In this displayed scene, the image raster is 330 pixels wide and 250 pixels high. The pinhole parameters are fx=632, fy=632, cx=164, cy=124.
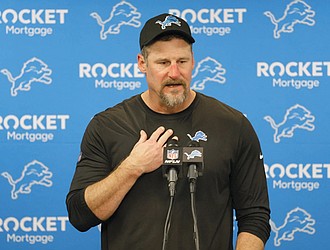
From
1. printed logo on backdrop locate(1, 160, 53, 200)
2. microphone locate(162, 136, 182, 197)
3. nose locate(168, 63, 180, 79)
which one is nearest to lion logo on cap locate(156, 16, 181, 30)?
nose locate(168, 63, 180, 79)

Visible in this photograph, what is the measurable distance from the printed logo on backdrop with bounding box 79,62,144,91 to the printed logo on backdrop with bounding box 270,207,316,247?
1003 mm

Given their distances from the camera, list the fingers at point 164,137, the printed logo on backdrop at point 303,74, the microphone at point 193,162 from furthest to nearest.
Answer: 1. the printed logo on backdrop at point 303,74
2. the fingers at point 164,137
3. the microphone at point 193,162

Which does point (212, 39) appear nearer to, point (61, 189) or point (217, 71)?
point (217, 71)

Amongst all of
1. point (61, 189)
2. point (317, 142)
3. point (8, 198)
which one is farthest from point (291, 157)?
point (8, 198)

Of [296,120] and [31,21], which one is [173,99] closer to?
[296,120]

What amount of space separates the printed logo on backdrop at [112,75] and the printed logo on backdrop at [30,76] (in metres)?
0.18

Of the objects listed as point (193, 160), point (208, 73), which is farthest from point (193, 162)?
point (208, 73)

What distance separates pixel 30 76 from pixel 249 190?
1711mm

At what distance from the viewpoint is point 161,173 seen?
1.78 m

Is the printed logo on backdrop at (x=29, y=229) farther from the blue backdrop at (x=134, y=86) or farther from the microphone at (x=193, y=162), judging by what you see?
the microphone at (x=193, y=162)

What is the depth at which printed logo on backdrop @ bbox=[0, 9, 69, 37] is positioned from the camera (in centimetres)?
317

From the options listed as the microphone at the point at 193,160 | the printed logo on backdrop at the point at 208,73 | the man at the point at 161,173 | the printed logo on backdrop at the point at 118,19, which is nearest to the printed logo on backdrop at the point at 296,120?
the printed logo on backdrop at the point at 208,73

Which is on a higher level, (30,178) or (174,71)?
(174,71)

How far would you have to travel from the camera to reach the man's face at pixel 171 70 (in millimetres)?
1762
